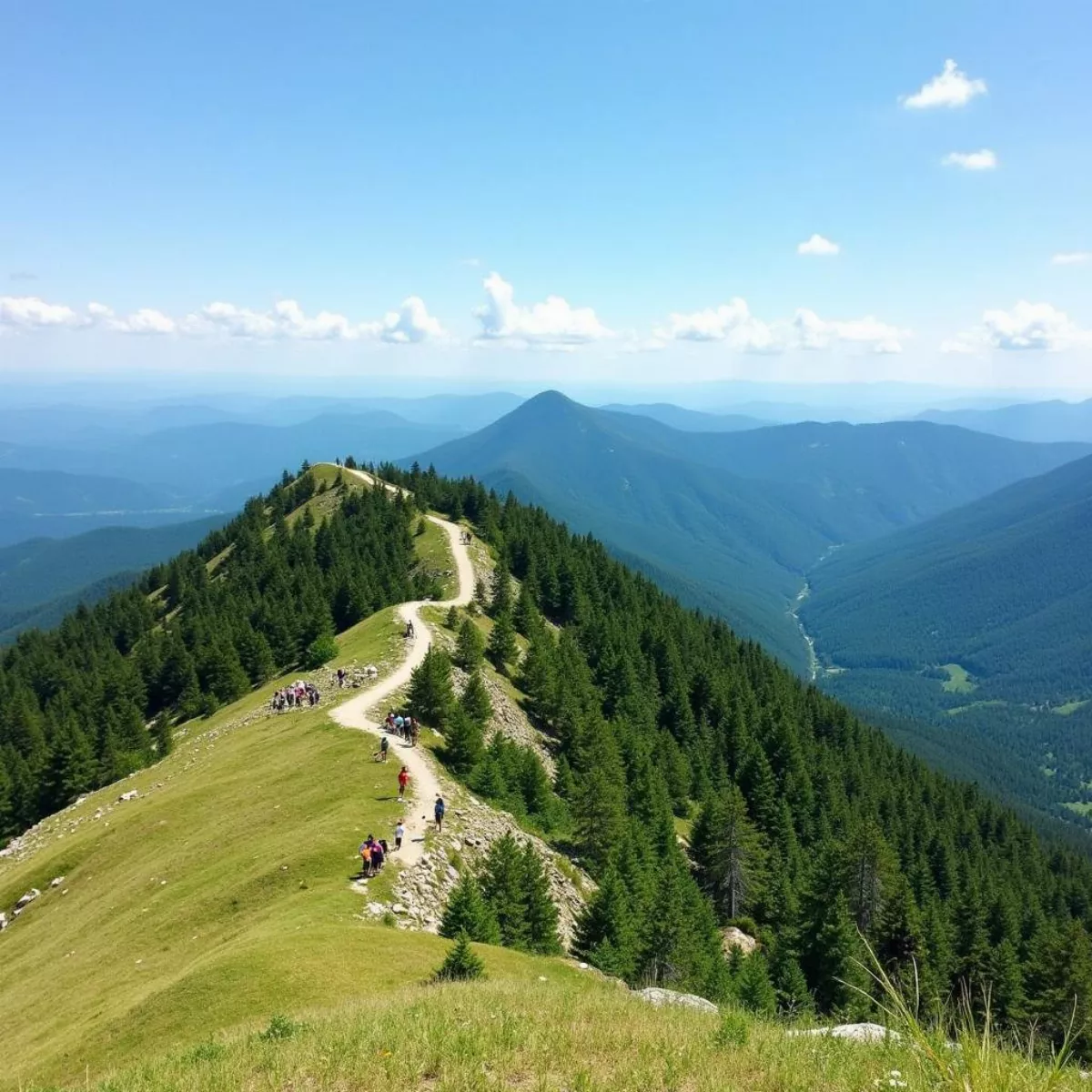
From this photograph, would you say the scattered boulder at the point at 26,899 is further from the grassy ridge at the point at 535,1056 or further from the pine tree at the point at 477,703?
the grassy ridge at the point at 535,1056

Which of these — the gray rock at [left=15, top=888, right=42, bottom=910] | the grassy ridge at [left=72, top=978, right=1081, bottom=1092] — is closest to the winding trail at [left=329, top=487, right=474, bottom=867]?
the gray rock at [left=15, top=888, right=42, bottom=910]

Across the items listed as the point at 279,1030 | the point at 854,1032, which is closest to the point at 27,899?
the point at 279,1030

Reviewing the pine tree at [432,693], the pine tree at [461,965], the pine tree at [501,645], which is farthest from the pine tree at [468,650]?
the pine tree at [461,965]

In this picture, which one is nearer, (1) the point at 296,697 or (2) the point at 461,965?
(2) the point at 461,965

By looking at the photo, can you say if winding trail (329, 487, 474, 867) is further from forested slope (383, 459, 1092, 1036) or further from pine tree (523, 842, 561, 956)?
forested slope (383, 459, 1092, 1036)

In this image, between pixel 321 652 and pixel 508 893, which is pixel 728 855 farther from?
pixel 321 652

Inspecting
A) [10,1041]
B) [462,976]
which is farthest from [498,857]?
[10,1041]
